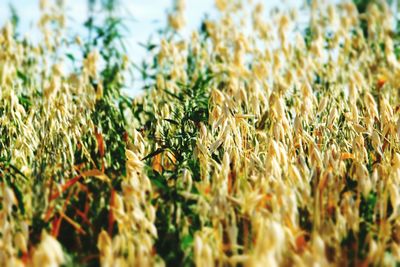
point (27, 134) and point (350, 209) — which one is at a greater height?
point (27, 134)

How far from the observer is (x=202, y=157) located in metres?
1.70

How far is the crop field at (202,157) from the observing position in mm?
1307

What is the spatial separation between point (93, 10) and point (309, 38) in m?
1.11

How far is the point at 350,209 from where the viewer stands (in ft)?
4.43

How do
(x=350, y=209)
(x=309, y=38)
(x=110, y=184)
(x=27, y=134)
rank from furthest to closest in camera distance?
(x=309, y=38) → (x=27, y=134) → (x=110, y=184) → (x=350, y=209)

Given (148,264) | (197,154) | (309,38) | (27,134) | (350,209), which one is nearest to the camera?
(148,264)

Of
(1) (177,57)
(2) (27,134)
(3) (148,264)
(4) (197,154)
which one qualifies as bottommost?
(3) (148,264)

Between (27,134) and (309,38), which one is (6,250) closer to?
(27,134)

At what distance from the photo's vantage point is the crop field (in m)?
1.31

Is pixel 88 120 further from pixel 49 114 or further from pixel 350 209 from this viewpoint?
pixel 350 209

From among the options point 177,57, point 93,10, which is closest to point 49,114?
point 177,57

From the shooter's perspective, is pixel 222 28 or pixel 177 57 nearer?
pixel 177 57

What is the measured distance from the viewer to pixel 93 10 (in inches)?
132

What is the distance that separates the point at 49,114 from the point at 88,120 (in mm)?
125
